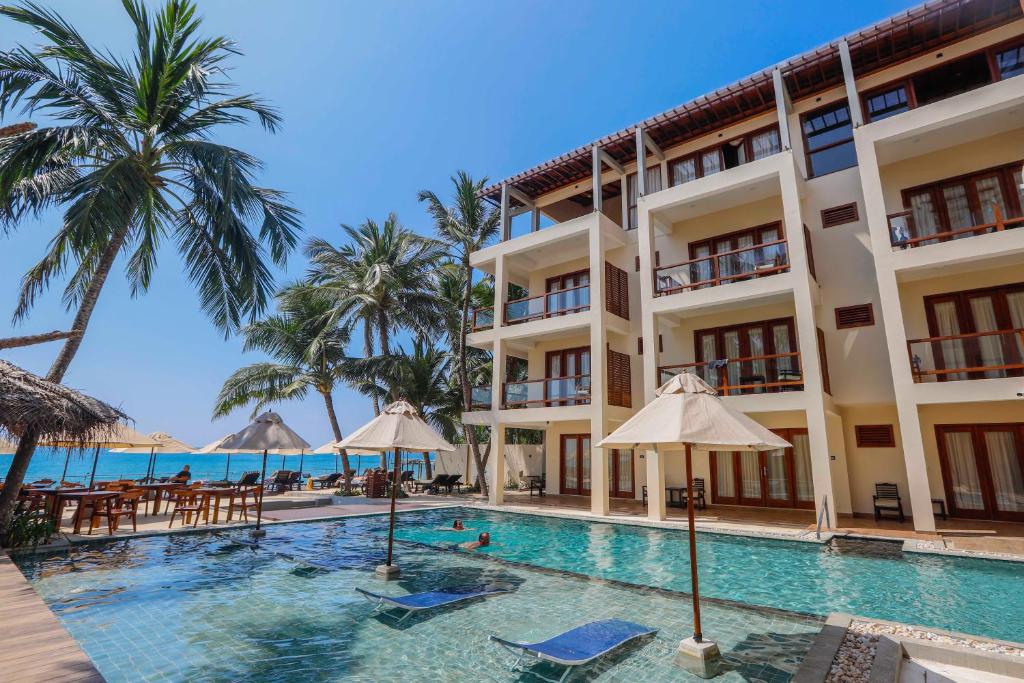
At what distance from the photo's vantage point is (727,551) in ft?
31.0

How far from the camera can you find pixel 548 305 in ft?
55.9

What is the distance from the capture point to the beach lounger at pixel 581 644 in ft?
13.1

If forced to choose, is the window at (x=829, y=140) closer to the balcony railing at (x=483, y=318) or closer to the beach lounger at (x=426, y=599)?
the balcony railing at (x=483, y=318)

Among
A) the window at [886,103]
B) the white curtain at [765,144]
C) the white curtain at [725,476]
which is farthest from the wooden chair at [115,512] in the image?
the window at [886,103]

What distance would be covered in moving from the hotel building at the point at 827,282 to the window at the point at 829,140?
2.0 inches

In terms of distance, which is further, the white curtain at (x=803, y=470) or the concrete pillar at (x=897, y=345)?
the white curtain at (x=803, y=470)

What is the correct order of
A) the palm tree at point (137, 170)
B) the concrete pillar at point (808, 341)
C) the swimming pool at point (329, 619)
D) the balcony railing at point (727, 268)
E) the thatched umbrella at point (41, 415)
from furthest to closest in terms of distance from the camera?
1. the balcony railing at point (727, 268)
2. the concrete pillar at point (808, 341)
3. the palm tree at point (137, 170)
4. the thatched umbrella at point (41, 415)
5. the swimming pool at point (329, 619)

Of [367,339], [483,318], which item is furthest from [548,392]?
[367,339]

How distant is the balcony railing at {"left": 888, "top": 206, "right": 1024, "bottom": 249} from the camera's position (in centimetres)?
1126

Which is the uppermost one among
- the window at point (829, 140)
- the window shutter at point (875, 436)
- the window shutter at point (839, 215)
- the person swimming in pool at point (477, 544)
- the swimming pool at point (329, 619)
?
the window at point (829, 140)

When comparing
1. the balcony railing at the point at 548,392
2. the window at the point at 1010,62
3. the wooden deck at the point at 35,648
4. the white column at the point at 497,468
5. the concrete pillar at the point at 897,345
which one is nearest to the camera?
the wooden deck at the point at 35,648

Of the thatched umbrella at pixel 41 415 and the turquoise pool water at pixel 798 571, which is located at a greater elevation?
the thatched umbrella at pixel 41 415

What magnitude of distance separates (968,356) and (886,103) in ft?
24.1

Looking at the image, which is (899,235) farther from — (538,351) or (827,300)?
(538,351)
